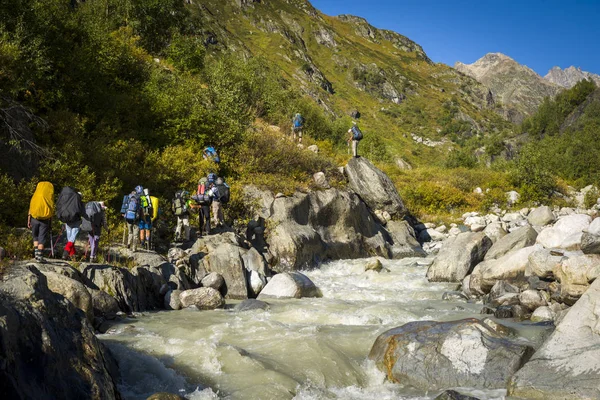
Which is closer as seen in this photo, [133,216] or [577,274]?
[577,274]

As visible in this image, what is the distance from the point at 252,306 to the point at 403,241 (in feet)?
51.3

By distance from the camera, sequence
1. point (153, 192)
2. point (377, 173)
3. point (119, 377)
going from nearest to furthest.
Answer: point (119, 377)
point (153, 192)
point (377, 173)

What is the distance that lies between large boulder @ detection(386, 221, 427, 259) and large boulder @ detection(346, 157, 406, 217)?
103cm

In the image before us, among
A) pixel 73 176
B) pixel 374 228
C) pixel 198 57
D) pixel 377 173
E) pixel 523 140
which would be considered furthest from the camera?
pixel 523 140

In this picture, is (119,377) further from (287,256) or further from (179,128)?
(179,128)

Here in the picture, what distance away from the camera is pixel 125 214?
14.8m

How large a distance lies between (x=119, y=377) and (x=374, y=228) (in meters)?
20.0

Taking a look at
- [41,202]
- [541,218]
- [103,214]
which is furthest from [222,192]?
[541,218]

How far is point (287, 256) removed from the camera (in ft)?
64.7

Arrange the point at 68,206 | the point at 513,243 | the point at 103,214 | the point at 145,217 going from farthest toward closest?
the point at 513,243 → the point at 145,217 → the point at 103,214 → the point at 68,206

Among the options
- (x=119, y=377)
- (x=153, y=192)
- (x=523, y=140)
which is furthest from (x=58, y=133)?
(x=523, y=140)

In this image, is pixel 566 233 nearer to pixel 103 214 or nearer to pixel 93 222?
pixel 103 214

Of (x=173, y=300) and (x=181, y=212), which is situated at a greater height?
(x=181, y=212)

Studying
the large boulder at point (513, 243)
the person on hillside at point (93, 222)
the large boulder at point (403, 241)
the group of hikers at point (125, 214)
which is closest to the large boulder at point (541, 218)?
the large boulder at point (403, 241)
